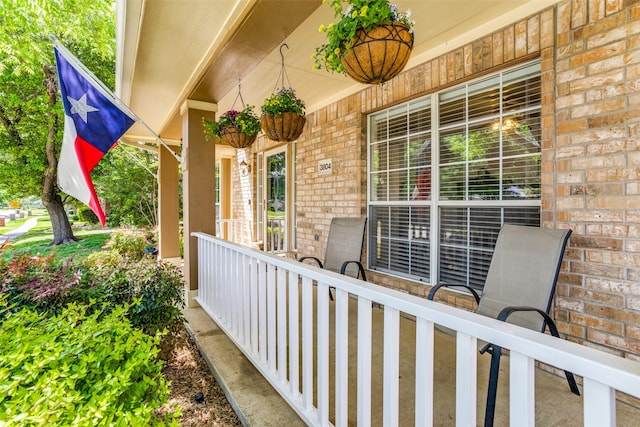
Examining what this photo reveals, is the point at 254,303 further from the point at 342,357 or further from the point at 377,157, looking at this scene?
the point at 377,157

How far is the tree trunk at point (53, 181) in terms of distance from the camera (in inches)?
320

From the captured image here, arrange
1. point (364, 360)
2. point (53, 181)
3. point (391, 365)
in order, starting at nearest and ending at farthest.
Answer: point (391, 365) → point (364, 360) → point (53, 181)

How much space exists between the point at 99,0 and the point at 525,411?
24.8 ft

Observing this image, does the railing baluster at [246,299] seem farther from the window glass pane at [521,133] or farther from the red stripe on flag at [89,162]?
the window glass pane at [521,133]

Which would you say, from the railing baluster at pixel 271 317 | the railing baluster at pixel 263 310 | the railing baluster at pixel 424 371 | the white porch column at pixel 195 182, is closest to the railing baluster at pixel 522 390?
the railing baluster at pixel 424 371

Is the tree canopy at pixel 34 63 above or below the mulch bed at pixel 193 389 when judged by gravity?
above

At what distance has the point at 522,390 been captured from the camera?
0.83m

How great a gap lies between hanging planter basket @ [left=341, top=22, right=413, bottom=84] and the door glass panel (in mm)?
3593

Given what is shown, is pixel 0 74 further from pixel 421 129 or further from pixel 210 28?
pixel 421 129

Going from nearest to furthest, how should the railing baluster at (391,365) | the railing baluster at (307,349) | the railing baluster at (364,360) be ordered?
the railing baluster at (391,365) < the railing baluster at (364,360) < the railing baluster at (307,349)

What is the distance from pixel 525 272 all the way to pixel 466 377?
4.43 feet

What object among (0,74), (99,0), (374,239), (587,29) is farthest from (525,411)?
(0,74)

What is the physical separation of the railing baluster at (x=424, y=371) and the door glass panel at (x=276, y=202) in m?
4.36

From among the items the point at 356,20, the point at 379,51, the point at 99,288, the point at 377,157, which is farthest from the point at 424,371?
the point at 377,157
